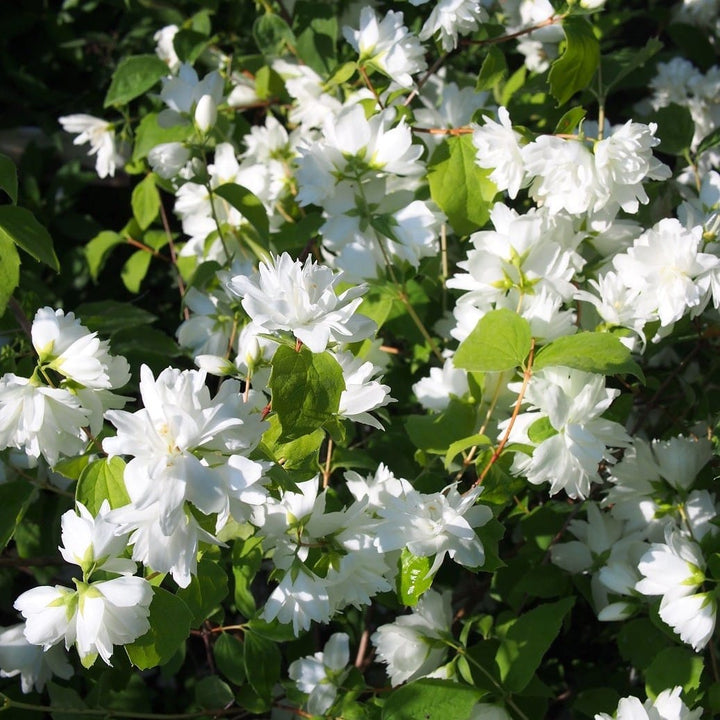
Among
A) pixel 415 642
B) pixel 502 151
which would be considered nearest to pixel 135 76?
pixel 502 151

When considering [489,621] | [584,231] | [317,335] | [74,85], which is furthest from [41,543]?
[74,85]

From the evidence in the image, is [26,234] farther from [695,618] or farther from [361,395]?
[695,618]

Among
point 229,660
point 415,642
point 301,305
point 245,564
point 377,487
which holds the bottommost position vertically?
point 229,660

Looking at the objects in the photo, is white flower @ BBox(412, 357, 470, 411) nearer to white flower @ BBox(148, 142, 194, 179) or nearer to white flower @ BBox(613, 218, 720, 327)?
white flower @ BBox(613, 218, 720, 327)

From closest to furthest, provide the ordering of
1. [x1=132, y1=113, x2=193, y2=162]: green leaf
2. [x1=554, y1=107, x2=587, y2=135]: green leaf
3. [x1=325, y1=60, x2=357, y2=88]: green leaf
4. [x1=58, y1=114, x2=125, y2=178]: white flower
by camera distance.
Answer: [x1=554, y1=107, x2=587, y2=135]: green leaf < [x1=325, y1=60, x2=357, y2=88]: green leaf < [x1=132, y1=113, x2=193, y2=162]: green leaf < [x1=58, y1=114, x2=125, y2=178]: white flower

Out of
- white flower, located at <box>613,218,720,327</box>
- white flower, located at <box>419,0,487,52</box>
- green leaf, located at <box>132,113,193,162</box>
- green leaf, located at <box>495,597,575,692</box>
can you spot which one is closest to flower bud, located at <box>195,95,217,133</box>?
green leaf, located at <box>132,113,193,162</box>

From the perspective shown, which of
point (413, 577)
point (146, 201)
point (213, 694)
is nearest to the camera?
point (413, 577)
